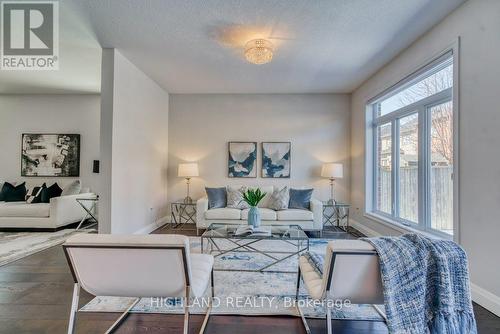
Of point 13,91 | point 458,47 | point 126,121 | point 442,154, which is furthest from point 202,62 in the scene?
point 13,91

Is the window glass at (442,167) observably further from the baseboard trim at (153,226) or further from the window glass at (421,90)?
the baseboard trim at (153,226)

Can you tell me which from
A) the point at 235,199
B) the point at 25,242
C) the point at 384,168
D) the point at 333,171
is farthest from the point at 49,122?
the point at 384,168

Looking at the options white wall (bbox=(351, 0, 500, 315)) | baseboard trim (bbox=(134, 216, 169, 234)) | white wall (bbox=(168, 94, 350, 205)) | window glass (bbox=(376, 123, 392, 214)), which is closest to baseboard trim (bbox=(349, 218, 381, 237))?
window glass (bbox=(376, 123, 392, 214))

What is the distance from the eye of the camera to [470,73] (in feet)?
7.45

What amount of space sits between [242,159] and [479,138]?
382 centimetres

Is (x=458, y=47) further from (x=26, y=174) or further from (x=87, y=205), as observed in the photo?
(x=26, y=174)

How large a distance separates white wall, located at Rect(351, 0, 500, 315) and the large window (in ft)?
1.00

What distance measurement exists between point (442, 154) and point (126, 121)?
428 centimetres

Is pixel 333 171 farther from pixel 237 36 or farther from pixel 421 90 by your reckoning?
pixel 237 36

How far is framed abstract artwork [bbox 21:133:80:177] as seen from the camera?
17.5ft

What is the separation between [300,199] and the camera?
456 centimetres

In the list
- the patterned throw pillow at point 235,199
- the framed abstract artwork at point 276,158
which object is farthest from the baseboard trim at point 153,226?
the framed abstract artwork at point 276,158

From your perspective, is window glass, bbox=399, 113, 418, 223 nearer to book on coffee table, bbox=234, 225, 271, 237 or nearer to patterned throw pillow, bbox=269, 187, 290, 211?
patterned throw pillow, bbox=269, 187, 290, 211

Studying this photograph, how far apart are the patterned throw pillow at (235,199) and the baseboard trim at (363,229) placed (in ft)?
7.27
